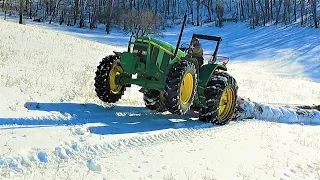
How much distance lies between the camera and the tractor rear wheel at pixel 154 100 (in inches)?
407

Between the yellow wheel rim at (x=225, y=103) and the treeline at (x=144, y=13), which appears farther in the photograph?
the treeline at (x=144, y=13)

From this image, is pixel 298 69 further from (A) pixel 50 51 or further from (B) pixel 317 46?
(A) pixel 50 51

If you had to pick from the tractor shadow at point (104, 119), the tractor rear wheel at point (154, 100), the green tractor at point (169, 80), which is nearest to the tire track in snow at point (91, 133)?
the tractor shadow at point (104, 119)

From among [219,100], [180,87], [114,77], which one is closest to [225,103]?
[219,100]

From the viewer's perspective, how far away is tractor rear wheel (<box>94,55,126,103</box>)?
9.73 m

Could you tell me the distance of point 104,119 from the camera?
870cm

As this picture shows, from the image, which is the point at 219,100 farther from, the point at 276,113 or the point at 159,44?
the point at 276,113

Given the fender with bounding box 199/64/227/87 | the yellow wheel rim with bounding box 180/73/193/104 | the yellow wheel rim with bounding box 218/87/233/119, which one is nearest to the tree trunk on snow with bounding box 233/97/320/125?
the yellow wheel rim with bounding box 218/87/233/119

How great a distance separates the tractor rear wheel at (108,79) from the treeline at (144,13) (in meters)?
45.8

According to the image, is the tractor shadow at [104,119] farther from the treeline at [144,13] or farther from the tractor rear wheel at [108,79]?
the treeline at [144,13]

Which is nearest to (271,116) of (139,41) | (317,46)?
(139,41)

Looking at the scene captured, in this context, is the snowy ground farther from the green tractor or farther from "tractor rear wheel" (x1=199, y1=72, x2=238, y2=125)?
the green tractor

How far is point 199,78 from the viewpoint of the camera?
10.0m

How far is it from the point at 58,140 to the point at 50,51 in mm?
13788
